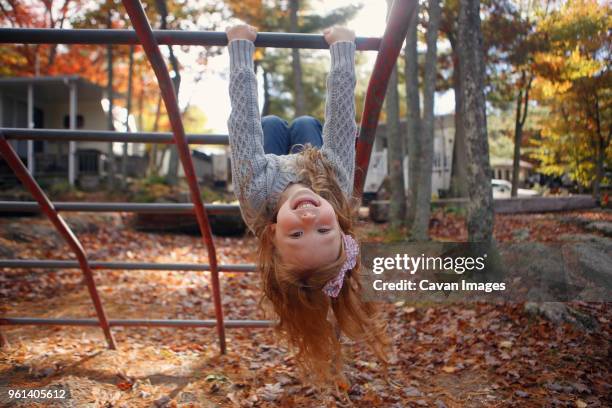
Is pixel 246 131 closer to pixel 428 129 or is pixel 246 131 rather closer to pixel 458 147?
pixel 428 129

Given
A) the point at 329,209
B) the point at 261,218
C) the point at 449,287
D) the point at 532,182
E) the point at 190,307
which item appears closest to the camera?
the point at 329,209

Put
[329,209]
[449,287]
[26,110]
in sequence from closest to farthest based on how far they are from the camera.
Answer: [329,209]
[449,287]
[26,110]

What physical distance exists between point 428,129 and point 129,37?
191 inches

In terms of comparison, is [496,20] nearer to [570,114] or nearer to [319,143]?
[570,114]

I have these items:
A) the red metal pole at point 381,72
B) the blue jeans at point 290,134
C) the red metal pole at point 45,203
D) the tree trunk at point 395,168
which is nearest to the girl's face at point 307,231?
the red metal pole at point 381,72

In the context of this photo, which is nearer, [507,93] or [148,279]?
[507,93]

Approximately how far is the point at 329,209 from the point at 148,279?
519 centimetres

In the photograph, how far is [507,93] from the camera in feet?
18.2

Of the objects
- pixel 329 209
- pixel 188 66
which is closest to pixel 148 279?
pixel 329 209

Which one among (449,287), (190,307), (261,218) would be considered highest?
(261,218)

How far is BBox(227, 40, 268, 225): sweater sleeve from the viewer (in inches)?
80.1

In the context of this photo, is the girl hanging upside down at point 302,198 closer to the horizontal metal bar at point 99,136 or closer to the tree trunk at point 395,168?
the horizontal metal bar at point 99,136

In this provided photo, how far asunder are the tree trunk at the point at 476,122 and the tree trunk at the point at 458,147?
10.9 ft

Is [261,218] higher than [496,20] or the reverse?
the reverse
